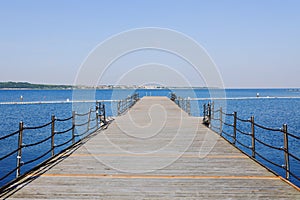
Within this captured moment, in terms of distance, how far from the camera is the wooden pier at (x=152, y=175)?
488cm

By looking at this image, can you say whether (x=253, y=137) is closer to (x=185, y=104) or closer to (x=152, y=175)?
(x=152, y=175)

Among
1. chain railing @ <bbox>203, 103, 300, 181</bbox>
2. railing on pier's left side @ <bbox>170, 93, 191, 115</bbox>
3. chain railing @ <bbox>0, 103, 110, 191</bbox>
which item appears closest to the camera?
chain railing @ <bbox>0, 103, 110, 191</bbox>

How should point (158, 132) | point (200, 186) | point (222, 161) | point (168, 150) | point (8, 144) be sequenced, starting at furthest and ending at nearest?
1. point (8, 144)
2. point (158, 132)
3. point (168, 150)
4. point (222, 161)
5. point (200, 186)

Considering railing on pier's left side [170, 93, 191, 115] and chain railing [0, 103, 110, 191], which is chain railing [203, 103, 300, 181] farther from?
chain railing [0, 103, 110, 191]

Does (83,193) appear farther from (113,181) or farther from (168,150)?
(168,150)

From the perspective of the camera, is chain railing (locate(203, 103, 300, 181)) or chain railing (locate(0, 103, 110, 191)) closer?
chain railing (locate(0, 103, 110, 191))

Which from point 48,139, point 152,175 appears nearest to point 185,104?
point 48,139

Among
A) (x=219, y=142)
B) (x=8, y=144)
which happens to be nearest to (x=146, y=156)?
(x=219, y=142)

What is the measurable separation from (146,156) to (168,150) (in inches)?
37.4

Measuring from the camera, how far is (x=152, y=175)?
19.6 feet

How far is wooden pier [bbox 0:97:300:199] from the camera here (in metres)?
4.88

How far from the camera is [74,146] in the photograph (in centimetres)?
910

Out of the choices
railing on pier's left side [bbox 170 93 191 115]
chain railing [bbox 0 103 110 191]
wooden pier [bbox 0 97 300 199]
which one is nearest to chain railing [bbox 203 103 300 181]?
wooden pier [bbox 0 97 300 199]

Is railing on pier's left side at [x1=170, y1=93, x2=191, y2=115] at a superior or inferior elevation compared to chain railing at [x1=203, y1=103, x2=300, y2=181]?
superior
